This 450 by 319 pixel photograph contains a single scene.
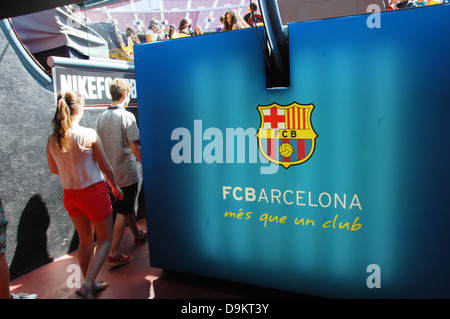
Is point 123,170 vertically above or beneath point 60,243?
above

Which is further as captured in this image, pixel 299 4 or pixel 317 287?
pixel 299 4

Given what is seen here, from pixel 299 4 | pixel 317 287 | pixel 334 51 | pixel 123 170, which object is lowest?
pixel 317 287

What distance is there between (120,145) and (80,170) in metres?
0.87

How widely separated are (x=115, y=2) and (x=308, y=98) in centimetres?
638

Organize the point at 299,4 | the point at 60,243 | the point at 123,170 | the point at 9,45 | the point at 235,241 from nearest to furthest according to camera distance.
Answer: the point at 235,241, the point at 9,45, the point at 123,170, the point at 60,243, the point at 299,4

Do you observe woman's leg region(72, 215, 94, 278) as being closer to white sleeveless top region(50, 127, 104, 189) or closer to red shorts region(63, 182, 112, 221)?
red shorts region(63, 182, 112, 221)

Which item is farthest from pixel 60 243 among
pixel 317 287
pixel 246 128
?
pixel 317 287

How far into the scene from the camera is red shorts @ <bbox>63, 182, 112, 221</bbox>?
9.12 feet

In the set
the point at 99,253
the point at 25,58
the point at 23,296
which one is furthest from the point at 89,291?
the point at 25,58

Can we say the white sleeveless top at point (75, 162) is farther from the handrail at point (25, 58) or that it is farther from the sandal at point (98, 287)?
the handrail at point (25, 58)

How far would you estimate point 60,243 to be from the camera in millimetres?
3863

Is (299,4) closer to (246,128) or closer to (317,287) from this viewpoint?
(246,128)

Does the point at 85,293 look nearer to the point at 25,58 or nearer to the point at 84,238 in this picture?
the point at 84,238

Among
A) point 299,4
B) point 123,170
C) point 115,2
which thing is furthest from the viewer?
point 115,2
